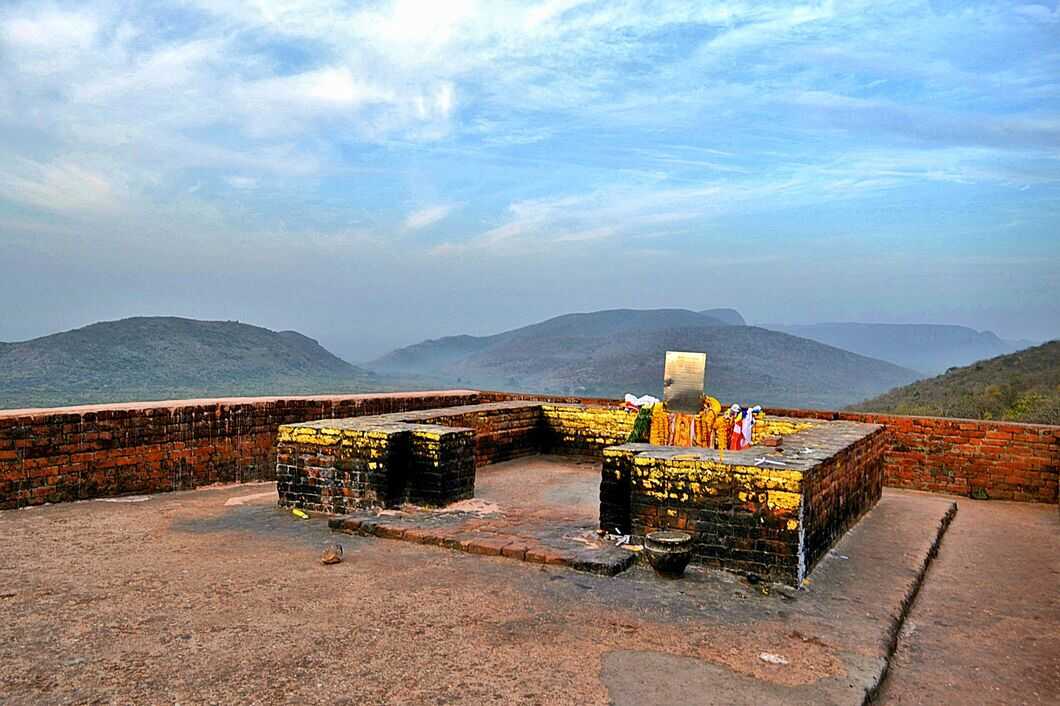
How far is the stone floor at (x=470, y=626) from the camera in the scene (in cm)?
314

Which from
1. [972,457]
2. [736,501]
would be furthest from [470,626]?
[972,457]

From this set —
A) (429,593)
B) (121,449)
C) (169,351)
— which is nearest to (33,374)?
(169,351)

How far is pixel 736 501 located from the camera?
474 cm

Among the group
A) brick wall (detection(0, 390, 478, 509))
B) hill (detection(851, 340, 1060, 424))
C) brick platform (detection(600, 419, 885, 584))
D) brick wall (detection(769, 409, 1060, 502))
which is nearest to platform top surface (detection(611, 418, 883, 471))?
brick platform (detection(600, 419, 885, 584))

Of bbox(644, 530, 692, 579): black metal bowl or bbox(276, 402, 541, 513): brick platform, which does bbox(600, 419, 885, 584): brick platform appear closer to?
bbox(644, 530, 692, 579): black metal bowl

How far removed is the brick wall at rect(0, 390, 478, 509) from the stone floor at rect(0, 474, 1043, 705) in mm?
882

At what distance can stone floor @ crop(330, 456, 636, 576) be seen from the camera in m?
4.92

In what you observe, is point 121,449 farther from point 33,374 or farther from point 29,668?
point 33,374

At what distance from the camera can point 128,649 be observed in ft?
11.3

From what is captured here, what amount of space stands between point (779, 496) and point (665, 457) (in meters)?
0.72

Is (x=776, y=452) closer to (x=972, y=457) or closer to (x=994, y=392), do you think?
(x=972, y=457)

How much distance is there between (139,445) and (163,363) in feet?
191

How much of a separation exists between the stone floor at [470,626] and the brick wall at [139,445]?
882mm

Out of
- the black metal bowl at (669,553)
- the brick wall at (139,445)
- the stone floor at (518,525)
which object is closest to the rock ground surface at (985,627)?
the black metal bowl at (669,553)
